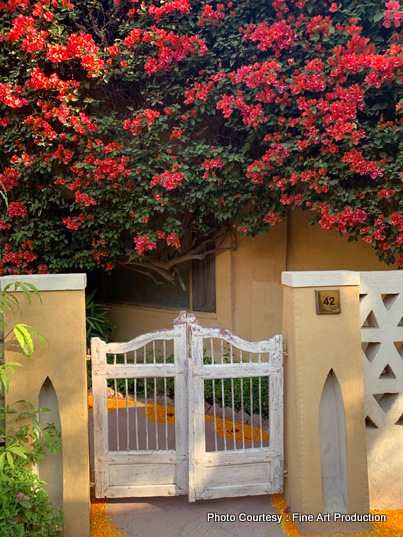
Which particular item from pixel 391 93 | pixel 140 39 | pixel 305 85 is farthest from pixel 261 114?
pixel 140 39

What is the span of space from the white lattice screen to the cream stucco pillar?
15cm

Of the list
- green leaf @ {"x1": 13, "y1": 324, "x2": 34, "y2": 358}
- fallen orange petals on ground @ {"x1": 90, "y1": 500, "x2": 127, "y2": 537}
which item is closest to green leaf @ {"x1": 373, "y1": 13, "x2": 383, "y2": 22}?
green leaf @ {"x1": 13, "y1": 324, "x2": 34, "y2": 358}

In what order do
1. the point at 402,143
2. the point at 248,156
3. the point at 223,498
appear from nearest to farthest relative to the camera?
the point at 223,498 < the point at 402,143 < the point at 248,156

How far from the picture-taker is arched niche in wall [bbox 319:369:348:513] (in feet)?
10.7

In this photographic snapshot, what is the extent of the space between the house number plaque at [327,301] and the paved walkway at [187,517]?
149cm

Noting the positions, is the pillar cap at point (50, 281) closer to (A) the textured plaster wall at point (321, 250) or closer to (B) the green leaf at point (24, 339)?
(B) the green leaf at point (24, 339)

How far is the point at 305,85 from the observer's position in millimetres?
4891

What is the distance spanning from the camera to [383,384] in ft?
11.3

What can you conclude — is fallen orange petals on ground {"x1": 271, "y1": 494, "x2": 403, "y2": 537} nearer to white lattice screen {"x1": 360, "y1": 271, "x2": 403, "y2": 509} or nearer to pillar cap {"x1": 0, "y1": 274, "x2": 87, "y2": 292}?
white lattice screen {"x1": 360, "y1": 271, "x2": 403, "y2": 509}

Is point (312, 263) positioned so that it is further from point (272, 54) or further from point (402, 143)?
point (272, 54)

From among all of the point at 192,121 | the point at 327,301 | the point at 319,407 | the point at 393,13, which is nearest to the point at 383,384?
the point at 319,407

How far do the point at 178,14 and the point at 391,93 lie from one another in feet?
8.33

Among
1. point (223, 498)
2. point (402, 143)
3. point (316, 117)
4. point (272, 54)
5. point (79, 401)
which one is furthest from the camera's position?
point (272, 54)

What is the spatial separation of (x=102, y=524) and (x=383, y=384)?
2186 millimetres
